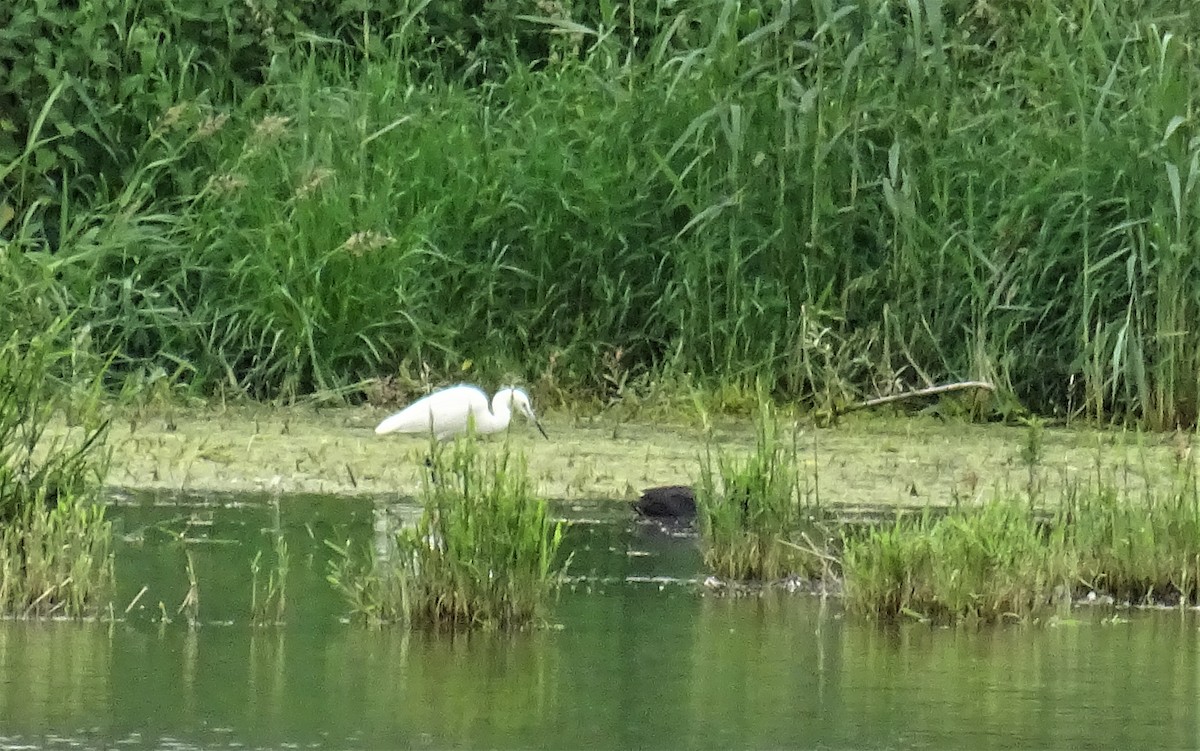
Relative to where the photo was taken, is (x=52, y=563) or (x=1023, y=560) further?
(x=1023, y=560)

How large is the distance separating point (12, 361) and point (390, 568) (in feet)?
3.60

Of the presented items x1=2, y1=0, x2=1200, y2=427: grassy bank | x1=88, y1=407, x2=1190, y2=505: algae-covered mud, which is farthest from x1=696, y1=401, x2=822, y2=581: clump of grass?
x1=2, y1=0, x2=1200, y2=427: grassy bank

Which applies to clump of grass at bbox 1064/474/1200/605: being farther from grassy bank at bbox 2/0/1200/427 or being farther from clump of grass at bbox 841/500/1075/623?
grassy bank at bbox 2/0/1200/427

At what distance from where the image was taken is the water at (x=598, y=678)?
17.4 feet

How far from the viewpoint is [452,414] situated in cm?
945

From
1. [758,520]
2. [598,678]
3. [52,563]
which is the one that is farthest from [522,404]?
[598,678]

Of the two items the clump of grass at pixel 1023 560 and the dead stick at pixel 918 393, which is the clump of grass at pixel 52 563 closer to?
the clump of grass at pixel 1023 560

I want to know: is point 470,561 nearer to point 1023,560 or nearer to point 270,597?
point 270,597

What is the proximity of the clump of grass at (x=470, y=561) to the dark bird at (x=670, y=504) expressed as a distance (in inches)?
70.7

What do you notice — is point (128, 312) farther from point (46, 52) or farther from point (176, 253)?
point (46, 52)

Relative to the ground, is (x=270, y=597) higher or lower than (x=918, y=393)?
lower

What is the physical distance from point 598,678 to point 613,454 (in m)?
3.75

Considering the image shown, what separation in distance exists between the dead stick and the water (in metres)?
2.49

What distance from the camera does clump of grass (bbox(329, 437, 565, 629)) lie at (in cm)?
633
